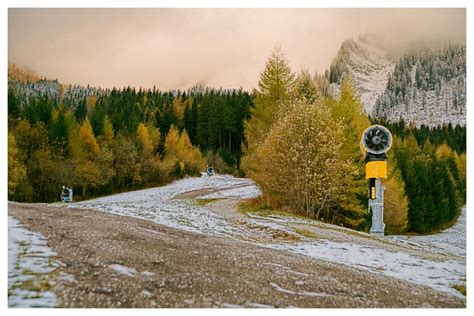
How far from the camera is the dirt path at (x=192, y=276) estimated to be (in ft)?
22.2

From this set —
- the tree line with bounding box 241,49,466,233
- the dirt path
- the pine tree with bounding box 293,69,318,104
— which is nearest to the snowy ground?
the dirt path

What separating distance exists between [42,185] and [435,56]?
634 inches

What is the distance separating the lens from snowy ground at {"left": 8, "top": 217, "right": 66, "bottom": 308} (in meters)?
6.41

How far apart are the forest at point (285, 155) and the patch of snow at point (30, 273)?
3.33m

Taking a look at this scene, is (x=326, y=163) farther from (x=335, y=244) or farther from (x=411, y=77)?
(x=411, y=77)

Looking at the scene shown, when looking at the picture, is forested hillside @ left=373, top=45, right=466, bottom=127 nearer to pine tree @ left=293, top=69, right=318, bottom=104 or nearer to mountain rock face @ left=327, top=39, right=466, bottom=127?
mountain rock face @ left=327, top=39, right=466, bottom=127

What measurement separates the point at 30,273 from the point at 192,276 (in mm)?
2971

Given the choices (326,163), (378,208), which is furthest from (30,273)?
(326,163)

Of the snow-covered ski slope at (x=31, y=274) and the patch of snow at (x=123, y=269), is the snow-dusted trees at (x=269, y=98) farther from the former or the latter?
the snow-covered ski slope at (x=31, y=274)

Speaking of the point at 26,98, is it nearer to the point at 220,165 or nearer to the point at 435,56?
the point at 435,56

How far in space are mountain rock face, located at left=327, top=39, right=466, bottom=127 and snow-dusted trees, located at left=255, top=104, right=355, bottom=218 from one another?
125 inches

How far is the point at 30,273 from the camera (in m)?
6.89

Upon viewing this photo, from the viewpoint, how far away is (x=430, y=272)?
10.1 metres
